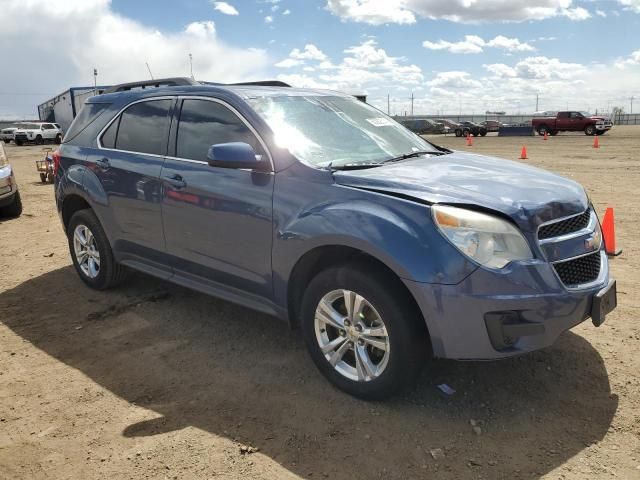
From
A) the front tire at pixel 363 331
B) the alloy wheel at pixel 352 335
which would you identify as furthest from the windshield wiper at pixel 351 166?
the alloy wheel at pixel 352 335

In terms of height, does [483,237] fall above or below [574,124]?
below

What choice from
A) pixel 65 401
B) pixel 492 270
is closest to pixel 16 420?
pixel 65 401

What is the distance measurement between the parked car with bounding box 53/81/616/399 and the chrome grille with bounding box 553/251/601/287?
0.01 metres

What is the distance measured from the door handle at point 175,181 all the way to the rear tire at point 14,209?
21.4 ft

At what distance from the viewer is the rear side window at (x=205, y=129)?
379 cm

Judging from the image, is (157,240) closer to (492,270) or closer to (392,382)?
(392,382)

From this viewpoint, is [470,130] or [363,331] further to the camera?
[470,130]

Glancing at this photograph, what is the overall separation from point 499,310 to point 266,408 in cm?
146

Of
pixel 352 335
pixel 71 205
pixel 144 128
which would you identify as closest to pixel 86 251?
pixel 71 205

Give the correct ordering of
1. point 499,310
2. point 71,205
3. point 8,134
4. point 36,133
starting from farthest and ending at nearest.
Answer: point 8,134, point 36,133, point 71,205, point 499,310

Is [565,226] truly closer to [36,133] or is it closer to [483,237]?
[483,237]

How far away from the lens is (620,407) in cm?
314

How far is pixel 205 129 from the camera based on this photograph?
4.05 metres

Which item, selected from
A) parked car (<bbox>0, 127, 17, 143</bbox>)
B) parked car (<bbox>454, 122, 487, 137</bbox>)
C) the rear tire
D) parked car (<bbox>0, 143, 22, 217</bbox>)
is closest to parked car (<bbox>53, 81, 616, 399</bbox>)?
parked car (<bbox>0, 143, 22, 217</bbox>)
